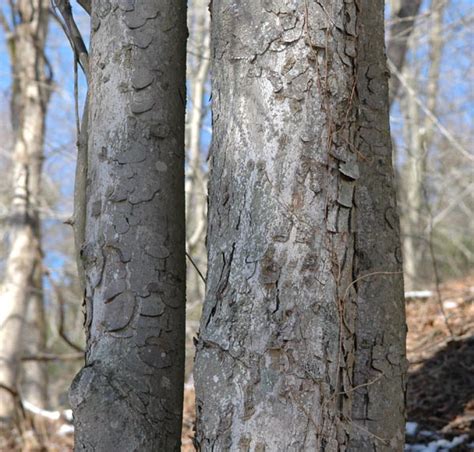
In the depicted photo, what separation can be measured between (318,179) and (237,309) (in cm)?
37

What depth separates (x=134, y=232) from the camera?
7.02ft

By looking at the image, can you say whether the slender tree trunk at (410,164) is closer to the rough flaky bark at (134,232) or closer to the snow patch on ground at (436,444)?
the snow patch on ground at (436,444)

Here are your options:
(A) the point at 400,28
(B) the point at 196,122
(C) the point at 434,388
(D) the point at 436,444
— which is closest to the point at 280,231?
(D) the point at 436,444

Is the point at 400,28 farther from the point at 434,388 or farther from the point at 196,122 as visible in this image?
the point at 434,388

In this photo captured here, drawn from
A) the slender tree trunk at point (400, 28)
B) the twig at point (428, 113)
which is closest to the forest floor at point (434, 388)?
the twig at point (428, 113)

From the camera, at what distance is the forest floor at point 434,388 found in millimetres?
3703

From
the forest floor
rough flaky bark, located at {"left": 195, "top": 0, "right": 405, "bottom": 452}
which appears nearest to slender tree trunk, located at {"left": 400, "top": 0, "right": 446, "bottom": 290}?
the forest floor

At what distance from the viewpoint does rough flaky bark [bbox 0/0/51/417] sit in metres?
6.64

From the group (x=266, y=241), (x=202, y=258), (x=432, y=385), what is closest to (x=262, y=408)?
(x=266, y=241)

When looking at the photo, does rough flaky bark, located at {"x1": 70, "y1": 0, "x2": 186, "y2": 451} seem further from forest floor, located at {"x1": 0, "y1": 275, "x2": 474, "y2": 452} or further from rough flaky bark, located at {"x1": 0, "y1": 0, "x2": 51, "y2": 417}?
rough flaky bark, located at {"x1": 0, "y1": 0, "x2": 51, "y2": 417}

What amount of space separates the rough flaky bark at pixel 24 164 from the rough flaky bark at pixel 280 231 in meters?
5.13

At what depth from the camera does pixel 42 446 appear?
16.6 feet

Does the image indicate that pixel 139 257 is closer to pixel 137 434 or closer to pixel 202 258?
pixel 137 434

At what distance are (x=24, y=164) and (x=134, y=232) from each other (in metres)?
5.42
